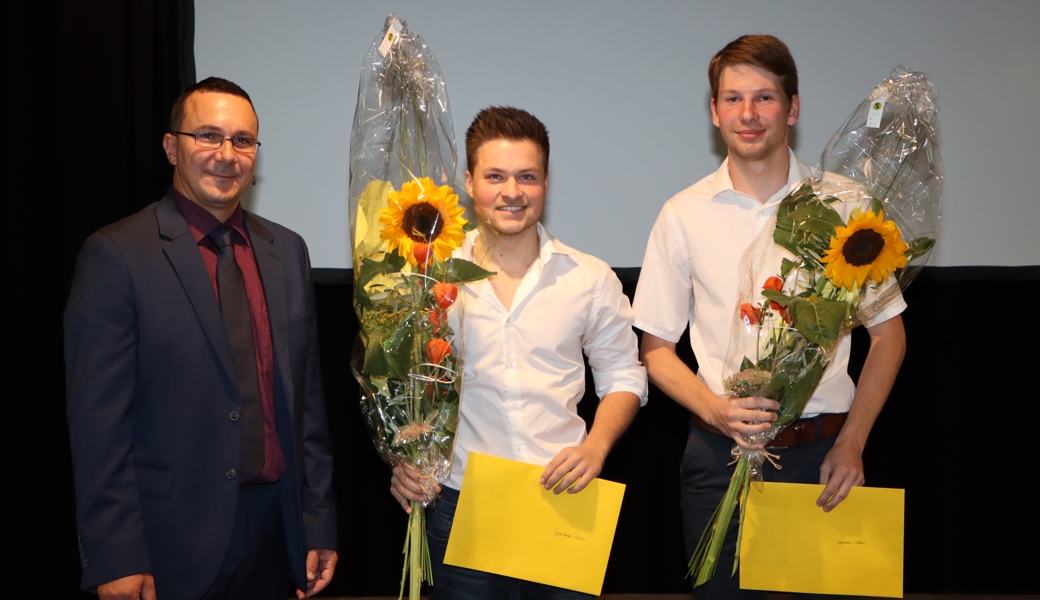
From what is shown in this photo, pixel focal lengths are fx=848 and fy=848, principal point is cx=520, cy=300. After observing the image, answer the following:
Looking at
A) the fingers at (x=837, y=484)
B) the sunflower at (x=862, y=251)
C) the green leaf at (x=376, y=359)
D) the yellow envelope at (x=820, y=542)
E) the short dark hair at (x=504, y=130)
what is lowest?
the yellow envelope at (x=820, y=542)

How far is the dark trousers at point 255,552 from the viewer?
1.87m

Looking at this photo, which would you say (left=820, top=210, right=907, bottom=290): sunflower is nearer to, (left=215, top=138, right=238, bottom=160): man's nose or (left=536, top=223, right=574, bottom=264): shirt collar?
(left=536, top=223, right=574, bottom=264): shirt collar

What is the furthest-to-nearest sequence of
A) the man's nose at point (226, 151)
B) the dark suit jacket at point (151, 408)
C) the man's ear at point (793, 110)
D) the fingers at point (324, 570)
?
1. the man's ear at point (793, 110)
2. the fingers at point (324, 570)
3. the man's nose at point (226, 151)
4. the dark suit jacket at point (151, 408)

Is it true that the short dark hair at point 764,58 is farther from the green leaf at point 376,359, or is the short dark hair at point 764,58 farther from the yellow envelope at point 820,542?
the green leaf at point 376,359

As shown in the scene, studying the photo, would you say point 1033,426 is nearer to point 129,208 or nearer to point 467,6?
point 467,6

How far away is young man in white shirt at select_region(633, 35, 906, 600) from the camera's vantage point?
207 centimetres

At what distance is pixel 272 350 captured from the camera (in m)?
1.96

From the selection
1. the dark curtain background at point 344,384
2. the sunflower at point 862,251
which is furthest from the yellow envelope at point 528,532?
the dark curtain background at point 344,384

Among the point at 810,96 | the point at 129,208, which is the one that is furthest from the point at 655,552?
the point at 129,208

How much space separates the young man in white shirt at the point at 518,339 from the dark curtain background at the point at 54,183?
76.5 inches

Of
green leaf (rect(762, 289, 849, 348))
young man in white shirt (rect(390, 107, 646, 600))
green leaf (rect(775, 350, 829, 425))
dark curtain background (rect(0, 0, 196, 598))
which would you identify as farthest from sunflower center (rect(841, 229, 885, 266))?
dark curtain background (rect(0, 0, 196, 598))

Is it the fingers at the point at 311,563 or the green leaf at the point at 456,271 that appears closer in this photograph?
the green leaf at the point at 456,271

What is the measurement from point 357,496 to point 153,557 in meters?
1.85

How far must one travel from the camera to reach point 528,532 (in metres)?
1.85
